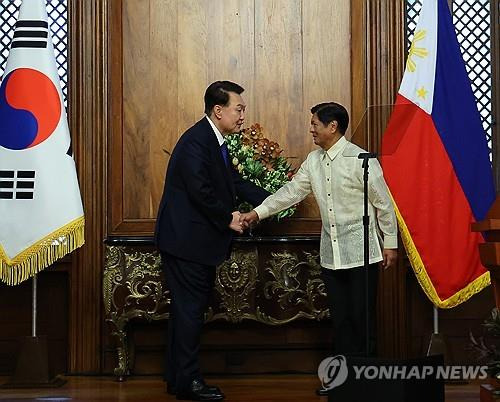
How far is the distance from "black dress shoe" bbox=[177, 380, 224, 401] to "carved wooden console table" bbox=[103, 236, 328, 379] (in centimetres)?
57

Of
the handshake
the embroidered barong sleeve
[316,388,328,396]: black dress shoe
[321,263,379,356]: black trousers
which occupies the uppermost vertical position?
Result: the embroidered barong sleeve

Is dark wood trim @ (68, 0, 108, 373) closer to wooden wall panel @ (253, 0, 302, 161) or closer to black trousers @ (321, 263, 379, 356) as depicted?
wooden wall panel @ (253, 0, 302, 161)

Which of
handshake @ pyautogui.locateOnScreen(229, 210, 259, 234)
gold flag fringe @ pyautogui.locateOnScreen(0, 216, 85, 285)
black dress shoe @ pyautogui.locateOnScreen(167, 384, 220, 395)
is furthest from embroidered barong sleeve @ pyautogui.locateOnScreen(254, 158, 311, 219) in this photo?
gold flag fringe @ pyautogui.locateOnScreen(0, 216, 85, 285)

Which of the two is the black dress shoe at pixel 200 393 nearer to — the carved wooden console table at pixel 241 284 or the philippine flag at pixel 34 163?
the carved wooden console table at pixel 241 284

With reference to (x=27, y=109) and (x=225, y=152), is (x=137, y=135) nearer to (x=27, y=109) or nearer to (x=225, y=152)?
(x=27, y=109)

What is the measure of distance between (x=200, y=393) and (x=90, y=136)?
1.58 m

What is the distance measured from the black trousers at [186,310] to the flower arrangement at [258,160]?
24.5 inches

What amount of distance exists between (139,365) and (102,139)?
1.18 metres

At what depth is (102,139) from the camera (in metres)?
4.84

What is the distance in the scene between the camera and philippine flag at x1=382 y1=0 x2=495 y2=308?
434cm

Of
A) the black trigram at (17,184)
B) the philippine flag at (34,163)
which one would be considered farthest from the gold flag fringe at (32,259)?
the black trigram at (17,184)

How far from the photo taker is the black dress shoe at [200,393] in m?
3.95

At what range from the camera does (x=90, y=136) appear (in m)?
4.84

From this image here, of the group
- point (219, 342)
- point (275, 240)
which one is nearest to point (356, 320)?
point (275, 240)
